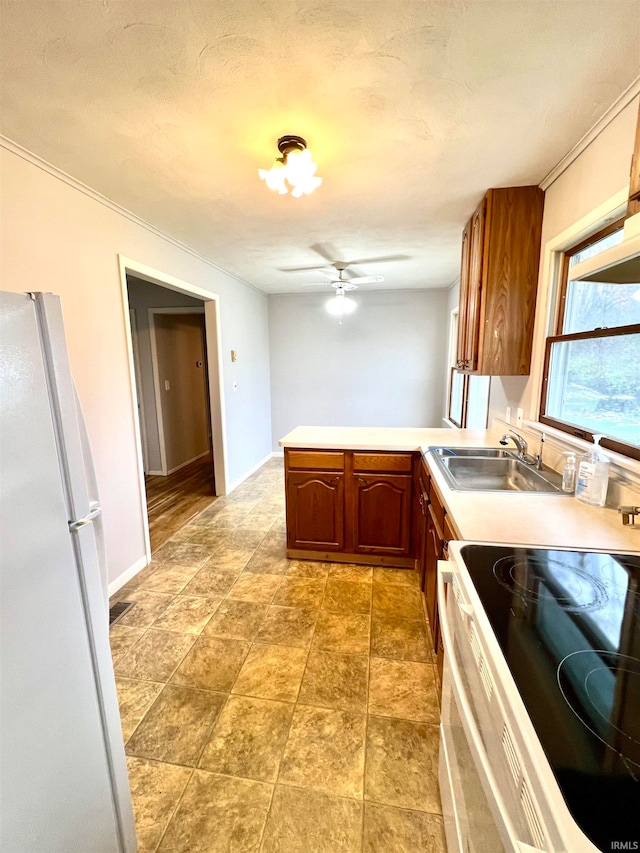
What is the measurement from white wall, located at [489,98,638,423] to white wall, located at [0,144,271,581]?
2.65m

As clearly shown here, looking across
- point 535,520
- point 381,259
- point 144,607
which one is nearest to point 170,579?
point 144,607

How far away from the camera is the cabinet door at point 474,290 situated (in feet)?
7.42

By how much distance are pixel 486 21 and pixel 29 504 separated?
5.98 feet

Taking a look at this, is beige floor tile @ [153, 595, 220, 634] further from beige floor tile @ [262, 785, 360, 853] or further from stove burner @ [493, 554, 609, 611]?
stove burner @ [493, 554, 609, 611]

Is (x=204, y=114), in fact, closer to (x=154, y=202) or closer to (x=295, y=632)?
(x=154, y=202)

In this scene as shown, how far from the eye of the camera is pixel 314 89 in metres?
1.35

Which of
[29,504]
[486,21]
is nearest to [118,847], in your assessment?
[29,504]

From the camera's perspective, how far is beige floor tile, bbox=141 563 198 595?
2.49 meters

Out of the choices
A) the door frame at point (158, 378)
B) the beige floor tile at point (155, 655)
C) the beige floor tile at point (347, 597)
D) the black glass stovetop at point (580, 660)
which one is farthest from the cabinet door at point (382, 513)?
the door frame at point (158, 378)

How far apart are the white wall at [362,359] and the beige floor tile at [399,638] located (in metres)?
3.56

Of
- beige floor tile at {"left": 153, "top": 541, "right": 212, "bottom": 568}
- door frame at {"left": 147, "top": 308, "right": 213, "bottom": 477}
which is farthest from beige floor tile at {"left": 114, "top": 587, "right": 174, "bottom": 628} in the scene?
door frame at {"left": 147, "top": 308, "right": 213, "bottom": 477}

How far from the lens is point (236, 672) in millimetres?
1787

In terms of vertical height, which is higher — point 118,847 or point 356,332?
point 356,332

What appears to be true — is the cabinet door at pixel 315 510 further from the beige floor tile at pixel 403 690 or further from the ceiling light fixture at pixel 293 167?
the ceiling light fixture at pixel 293 167
